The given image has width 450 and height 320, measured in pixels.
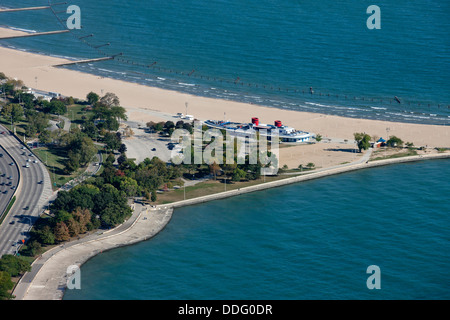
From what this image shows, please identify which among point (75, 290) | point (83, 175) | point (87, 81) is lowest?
point (75, 290)

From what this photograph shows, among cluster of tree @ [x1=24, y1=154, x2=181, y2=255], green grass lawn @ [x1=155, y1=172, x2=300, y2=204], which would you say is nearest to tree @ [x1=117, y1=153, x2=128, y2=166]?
cluster of tree @ [x1=24, y1=154, x2=181, y2=255]

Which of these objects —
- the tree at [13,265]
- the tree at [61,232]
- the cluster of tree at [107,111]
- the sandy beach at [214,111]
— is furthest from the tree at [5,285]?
the sandy beach at [214,111]

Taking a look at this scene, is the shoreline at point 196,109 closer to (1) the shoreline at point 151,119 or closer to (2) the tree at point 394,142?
(1) the shoreline at point 151,119

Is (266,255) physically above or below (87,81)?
below

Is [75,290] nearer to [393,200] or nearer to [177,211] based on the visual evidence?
[177,211]

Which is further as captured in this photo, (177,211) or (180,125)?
(180,125)

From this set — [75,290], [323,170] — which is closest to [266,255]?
[75,290]
